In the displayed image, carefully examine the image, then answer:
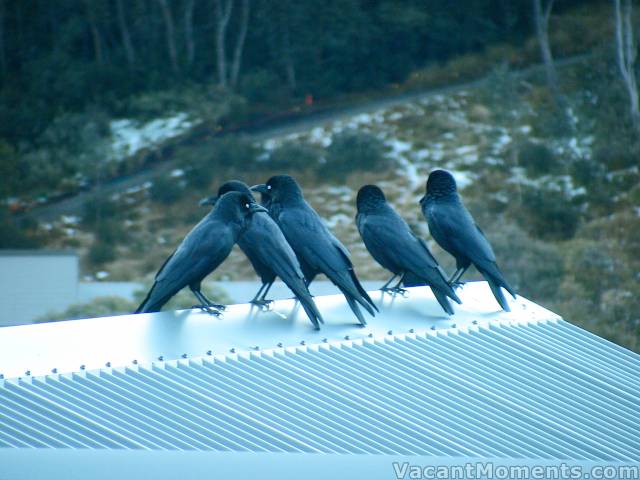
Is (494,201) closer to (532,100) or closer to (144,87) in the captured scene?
(532,100)

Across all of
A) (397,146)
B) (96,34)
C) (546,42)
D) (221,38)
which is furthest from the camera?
(96,34)

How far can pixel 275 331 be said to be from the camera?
751cm

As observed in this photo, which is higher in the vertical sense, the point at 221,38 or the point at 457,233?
the point at 457,233

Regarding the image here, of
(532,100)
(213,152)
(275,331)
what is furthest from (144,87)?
(275,331)

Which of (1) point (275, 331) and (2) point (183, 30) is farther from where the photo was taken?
(2) point (183, 30)

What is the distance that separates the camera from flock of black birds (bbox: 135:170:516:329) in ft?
25.1

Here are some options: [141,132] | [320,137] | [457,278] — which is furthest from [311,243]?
[141,132]

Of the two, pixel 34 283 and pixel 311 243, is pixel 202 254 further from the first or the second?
pixel 34 283

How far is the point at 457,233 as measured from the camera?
9.30 metres

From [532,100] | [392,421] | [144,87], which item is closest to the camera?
[392,421]

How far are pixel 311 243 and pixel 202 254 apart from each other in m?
1.07

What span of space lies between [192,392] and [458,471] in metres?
1.52

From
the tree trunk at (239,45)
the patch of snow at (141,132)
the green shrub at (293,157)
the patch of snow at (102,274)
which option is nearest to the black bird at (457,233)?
the patch of snow at (102,274)

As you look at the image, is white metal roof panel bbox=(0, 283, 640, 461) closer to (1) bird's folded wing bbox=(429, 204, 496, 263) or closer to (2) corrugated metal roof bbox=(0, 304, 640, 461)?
(2) corrugated metal roof bbox=(0, 304, 640, 461)
